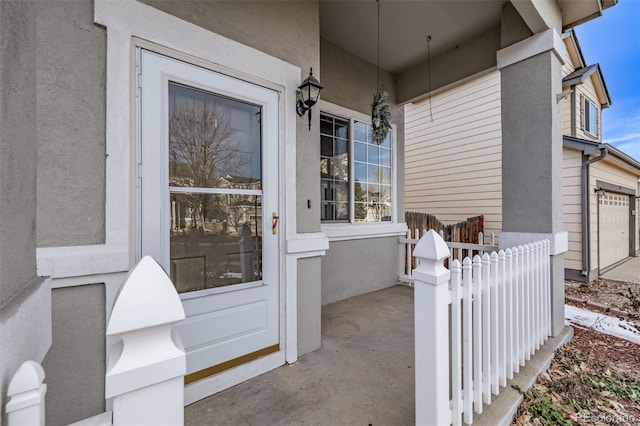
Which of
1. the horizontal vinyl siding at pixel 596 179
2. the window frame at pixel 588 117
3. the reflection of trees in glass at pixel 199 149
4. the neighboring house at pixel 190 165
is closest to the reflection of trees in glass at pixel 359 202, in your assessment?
the neighboring house at pixel 190 165

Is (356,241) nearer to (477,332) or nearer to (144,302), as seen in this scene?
(477,332)

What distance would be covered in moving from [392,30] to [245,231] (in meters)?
3.62

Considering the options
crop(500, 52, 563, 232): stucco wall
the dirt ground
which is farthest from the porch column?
the dirt ground

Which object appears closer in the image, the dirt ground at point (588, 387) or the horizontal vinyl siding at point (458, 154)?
the dirt ground at point (588, 387)

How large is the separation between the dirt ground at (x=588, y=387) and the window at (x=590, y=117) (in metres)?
6.66

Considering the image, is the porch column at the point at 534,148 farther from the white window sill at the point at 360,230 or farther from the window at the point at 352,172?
the window at the point at 352,172

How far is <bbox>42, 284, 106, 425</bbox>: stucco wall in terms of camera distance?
5.08 feet

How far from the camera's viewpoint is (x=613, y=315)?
3.88 metres

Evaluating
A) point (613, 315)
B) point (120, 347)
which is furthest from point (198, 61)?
point (613, 315)

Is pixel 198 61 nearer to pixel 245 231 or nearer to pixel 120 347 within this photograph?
pixel 245 231

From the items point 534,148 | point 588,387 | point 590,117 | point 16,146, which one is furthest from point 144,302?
point 590,117

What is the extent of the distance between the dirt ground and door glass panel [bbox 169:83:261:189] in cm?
271

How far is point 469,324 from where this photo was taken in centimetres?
164

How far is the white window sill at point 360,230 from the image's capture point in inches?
167
